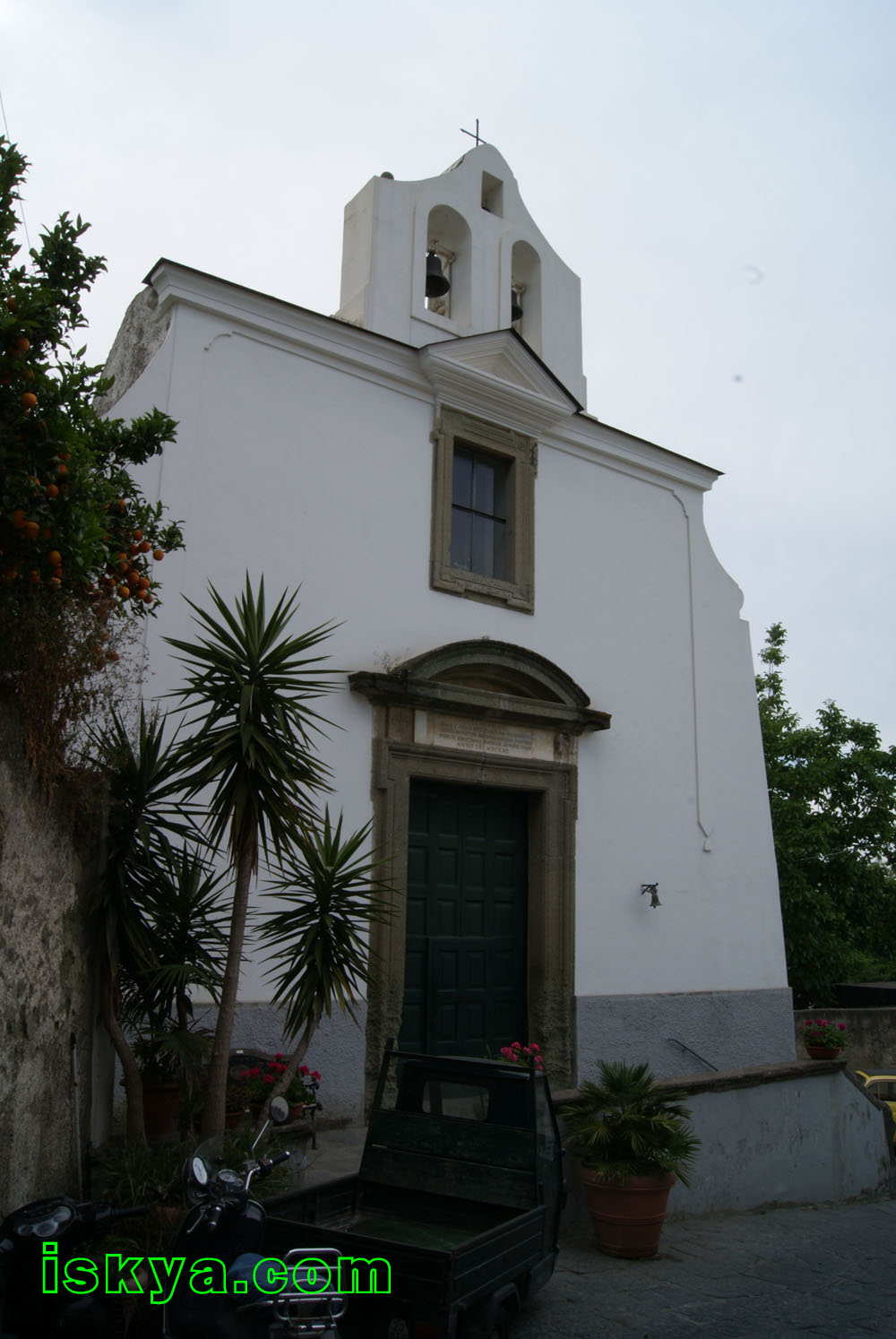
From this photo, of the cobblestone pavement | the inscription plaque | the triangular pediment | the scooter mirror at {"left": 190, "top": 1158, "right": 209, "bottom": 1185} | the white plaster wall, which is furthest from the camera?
the triangular pediment

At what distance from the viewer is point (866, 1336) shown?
5.20 meters

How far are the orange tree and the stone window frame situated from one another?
15.6 ft

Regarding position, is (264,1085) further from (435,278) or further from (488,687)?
(435,278)

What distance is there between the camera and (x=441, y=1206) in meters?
5.23

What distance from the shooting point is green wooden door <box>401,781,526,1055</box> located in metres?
9.09

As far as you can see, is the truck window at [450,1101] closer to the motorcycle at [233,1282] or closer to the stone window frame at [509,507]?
the motorcycle at [233,1282]

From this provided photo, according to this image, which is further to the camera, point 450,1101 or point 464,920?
point 464,920

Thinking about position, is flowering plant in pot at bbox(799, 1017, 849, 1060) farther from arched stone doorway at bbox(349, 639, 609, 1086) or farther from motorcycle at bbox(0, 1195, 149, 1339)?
motorcycle at bbox(0, 1195, 149, 1339)

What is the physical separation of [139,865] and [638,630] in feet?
22.0

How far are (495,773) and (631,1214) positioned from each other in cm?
405

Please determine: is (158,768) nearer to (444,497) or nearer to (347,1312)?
(347,1312)

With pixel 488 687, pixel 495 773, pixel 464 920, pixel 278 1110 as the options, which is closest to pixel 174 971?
pixel 278 1110

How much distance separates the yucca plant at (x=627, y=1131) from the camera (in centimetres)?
644

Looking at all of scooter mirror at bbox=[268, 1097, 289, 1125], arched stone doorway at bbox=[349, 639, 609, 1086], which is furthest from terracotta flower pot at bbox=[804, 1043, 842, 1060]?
scooter mirror at bbox=[268, 1097, 289, 1125]
